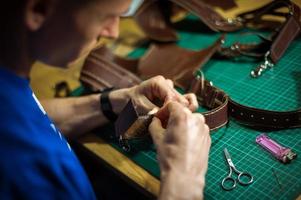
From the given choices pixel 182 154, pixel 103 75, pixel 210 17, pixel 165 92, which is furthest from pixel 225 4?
pixel 182 154

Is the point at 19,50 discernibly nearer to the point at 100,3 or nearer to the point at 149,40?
the point at 100,3

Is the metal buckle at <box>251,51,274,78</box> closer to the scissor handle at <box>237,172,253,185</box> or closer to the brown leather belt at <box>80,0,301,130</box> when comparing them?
the brown leather belt at <box>80,0,301,130</box>

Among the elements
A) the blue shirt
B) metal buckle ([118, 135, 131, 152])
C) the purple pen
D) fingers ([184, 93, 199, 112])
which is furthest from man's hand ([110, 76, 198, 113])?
the blue shirt

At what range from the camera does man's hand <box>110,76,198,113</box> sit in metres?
1.09

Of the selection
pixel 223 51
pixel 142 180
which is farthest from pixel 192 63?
pixel 142 180

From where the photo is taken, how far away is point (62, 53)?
74 cm

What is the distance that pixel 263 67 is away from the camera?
1380 millimetres

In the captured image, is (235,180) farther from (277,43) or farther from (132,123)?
(277,43)

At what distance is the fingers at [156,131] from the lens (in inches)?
35.9

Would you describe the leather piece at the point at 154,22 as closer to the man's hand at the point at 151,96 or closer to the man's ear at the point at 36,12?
the man's hand at the point at 151,96

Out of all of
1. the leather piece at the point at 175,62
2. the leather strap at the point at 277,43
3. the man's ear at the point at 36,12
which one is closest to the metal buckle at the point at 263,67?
the leather strap at the point at 277,43

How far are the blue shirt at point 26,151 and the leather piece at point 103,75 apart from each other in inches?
20.3

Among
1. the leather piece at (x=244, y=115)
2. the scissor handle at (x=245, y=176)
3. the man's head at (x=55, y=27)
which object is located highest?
the man's head at (x=55, y=27)

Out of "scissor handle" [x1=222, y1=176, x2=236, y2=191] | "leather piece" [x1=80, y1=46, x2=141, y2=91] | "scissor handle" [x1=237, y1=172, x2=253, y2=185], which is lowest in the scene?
"scissor handle" [x1=222, y1=176, x2=236, y2=191]
